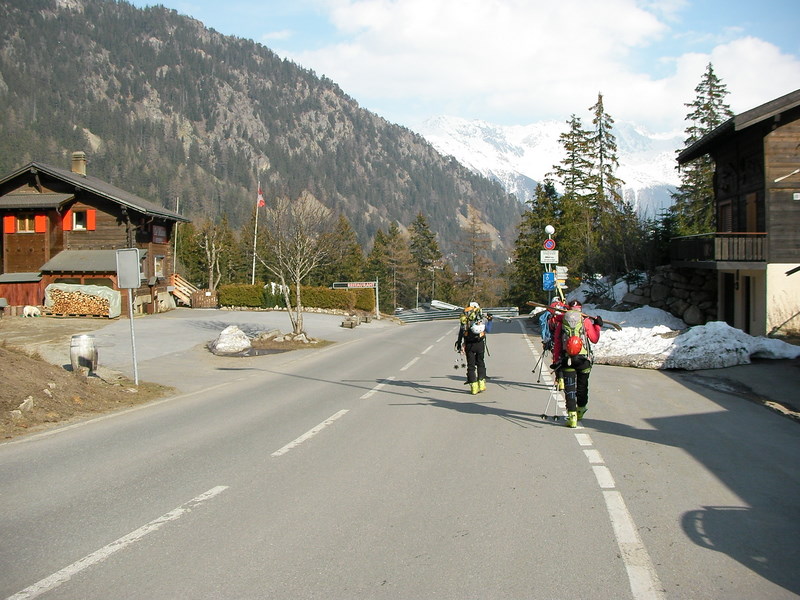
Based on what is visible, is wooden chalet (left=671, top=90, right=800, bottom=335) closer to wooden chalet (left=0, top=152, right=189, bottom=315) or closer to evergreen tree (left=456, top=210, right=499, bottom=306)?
wooden chalet (left=0, top=152, right=189, bottom=315)

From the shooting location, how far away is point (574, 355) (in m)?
9.06

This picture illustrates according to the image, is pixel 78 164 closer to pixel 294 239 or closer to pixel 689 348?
pixel 294 239

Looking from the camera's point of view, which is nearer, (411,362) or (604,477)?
(604,477)

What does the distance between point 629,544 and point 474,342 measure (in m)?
7.41

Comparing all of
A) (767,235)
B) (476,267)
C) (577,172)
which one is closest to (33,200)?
(767,235)

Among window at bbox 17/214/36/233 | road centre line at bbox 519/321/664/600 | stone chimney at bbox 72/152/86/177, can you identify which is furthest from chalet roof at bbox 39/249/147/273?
road centre line at bbox 519/321/664/600

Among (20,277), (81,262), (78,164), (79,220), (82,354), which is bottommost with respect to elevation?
(82,354)

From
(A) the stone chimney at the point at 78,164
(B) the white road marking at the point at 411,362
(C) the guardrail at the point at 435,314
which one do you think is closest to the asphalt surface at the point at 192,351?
(B) the white road marking at the point at 411,362

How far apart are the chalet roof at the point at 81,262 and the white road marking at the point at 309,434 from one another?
2761 centimetres

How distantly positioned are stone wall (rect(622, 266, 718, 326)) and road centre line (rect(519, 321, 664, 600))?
72.1ft

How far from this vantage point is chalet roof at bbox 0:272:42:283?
34653mm

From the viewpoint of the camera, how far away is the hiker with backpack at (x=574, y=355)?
905cm

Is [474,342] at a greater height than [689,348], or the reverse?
[474,342]

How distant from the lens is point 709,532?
521 centimetres
